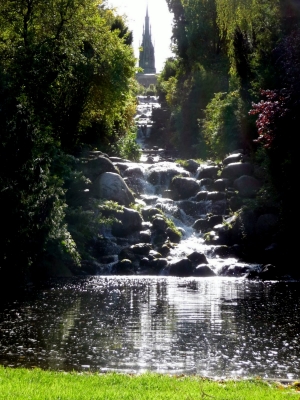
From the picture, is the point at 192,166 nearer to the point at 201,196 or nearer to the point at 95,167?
the point at 201,196

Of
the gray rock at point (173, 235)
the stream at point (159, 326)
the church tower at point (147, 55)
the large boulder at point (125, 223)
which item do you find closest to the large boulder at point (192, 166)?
the gray rock at point (173, 235)

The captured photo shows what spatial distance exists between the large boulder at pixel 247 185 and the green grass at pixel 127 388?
24.1m

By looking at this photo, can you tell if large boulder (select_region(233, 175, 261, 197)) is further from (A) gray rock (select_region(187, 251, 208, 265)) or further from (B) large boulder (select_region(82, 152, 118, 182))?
(B) large boulder (select_region(82, 152, 118, 182))

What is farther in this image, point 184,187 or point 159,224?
point 184,187

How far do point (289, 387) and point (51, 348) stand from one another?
17.0ft

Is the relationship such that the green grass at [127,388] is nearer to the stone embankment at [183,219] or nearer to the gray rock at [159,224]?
the stone embankment at [183,219]

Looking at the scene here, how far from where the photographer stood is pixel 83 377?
31.3 feet

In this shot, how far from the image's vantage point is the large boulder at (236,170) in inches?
1410

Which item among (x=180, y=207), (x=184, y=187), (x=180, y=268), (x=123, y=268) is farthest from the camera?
(x=184, y=187)

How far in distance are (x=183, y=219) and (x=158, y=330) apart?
20393mm

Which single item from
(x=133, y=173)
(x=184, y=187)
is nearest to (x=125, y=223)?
(x=184, y=187)

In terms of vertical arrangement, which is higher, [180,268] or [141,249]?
[141,249]

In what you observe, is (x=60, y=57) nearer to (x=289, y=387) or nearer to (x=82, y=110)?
(x=82, y=110)

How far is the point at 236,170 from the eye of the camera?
36125mm
